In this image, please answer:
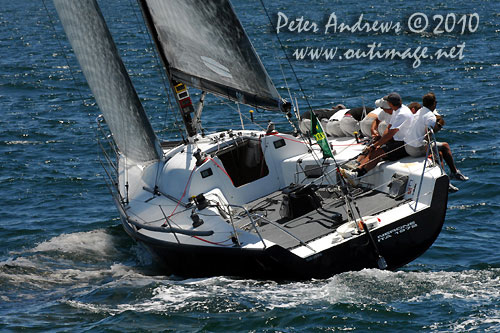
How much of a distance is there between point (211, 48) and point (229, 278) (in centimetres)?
362

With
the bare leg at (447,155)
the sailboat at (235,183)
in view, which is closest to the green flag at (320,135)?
the sailboat at (235,183)

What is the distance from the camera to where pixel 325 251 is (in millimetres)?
10727

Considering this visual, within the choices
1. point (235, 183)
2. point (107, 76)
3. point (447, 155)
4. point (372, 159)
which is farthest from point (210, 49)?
point (447, 155)

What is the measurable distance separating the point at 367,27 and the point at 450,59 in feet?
32.5

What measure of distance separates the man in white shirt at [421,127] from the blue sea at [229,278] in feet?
5.77

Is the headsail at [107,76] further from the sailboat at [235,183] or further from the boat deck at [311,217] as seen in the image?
the boat deck at [311,217]

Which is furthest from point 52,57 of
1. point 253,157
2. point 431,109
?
point 431,109

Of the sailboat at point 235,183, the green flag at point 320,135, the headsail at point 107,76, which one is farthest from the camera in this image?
the headsail at point 107,76

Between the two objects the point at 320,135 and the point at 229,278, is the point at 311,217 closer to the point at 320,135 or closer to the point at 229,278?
the point at 320,135

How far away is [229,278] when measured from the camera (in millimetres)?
11141

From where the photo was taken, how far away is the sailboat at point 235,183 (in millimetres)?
11023

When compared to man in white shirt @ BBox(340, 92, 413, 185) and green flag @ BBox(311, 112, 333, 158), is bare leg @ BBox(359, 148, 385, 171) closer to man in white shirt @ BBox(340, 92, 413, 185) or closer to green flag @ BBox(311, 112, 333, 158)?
man in white shirt @ BBox(340, 92, 413, 185)

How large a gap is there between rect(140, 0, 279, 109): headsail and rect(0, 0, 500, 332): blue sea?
1.63 metres

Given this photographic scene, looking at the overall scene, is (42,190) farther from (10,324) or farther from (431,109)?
(431,109)
